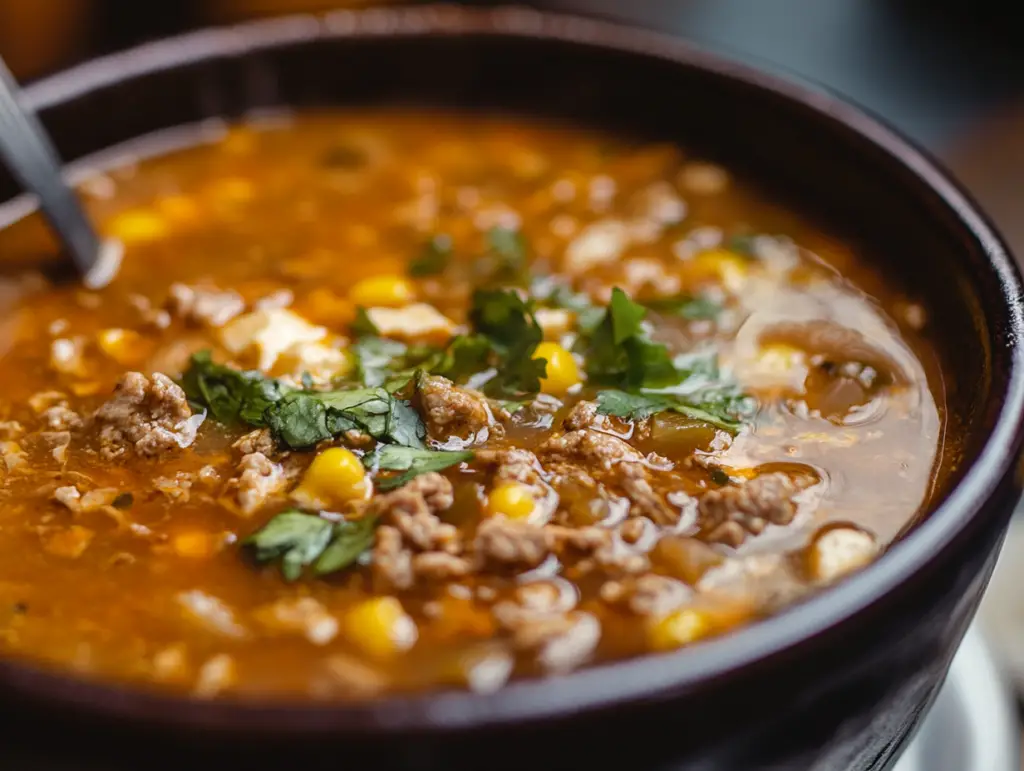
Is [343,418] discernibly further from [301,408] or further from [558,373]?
[558,373]

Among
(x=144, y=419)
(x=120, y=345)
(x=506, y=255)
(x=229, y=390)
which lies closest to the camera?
(x=144, y=419)

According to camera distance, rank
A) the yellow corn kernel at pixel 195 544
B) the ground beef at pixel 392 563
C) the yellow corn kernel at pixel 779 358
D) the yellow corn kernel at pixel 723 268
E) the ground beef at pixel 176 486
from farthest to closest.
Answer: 1. the yellow corn kernel at pixel 723 268
2. the yellow corn kernel at pixel 779 358
3. the ground beef at pixel 176 486
4. the yellow corn kernel at pixel 195 544
5. the ground beef at pixel 392 563

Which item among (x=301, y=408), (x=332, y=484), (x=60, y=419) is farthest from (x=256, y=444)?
(x=60, y=419)

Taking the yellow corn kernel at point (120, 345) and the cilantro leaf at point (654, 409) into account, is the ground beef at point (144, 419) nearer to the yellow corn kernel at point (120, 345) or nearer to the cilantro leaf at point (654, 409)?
the yellow corn kernel at point (120, 345)

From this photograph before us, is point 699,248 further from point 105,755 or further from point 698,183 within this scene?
point 105,755

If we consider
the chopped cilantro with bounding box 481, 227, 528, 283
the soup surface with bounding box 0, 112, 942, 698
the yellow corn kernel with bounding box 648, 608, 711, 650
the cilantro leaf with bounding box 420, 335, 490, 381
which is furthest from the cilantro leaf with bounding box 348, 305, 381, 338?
the yellow corn kernel with bounding box 648, 608, 711, 650

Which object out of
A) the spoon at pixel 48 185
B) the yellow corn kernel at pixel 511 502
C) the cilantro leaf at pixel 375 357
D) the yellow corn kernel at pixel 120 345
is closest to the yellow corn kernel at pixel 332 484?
the yellow corn kernel at pixel 511 502
